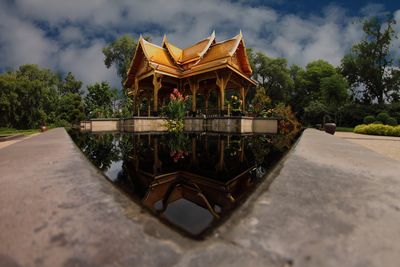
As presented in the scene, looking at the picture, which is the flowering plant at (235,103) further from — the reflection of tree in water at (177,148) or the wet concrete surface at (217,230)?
the wet concrete surface at (217,230)

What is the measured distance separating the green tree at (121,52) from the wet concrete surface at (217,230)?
1343 inches

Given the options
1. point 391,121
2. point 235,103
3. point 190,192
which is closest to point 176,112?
point 235,103

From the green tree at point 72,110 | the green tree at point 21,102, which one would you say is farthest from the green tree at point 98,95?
the green tree at point 21,102

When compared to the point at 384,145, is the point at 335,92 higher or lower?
higher

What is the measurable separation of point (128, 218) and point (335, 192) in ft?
3.26

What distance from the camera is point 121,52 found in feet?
109

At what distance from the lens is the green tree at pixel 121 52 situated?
107ft

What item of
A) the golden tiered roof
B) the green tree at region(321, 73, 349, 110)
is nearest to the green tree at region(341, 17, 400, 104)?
the green tree at region(321, 73, 349, 110)

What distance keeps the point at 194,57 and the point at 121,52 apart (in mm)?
23611

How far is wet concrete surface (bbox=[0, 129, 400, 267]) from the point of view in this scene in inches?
21.0

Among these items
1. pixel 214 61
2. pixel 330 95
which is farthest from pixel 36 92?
pixel 330 95

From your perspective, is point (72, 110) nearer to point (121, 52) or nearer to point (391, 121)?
point (121, 52)

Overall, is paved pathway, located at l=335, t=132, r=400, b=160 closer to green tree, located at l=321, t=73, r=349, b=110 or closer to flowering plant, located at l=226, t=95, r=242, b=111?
flowering plant, located at l=226, t=95, r=242, b=111

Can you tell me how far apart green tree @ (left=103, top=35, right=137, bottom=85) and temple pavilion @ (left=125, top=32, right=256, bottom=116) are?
18.0 metres
